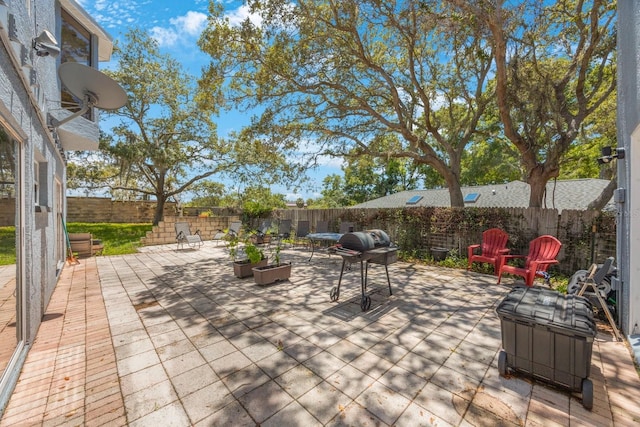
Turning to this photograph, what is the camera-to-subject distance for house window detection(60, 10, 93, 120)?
5.20m

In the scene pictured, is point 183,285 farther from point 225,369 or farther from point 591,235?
point 591,235

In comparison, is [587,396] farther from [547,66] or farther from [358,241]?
[547,66]

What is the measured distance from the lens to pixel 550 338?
194 cm

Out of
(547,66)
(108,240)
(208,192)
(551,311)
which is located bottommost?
(108,240)

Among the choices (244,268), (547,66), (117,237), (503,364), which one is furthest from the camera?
(117,237)

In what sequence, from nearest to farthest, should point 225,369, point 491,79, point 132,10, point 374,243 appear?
point 225,369 < point 374,243 < point 132,10 < point 491,79

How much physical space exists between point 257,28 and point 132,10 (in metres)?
2.63

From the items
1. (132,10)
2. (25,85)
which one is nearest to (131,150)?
(132,10)

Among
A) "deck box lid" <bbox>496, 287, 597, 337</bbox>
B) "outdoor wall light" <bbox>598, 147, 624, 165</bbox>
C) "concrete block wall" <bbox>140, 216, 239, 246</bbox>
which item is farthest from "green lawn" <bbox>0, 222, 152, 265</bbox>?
"outdoor wall light" <bbox>598, 147, 624, 165</bbox>

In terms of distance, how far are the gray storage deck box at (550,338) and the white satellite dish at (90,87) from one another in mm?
4576

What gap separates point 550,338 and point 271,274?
390 centimetres

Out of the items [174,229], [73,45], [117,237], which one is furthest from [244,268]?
[117,237]

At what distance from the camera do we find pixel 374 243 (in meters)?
3.87

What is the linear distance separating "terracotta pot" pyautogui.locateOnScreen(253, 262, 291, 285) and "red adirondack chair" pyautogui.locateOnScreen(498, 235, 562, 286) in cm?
392
